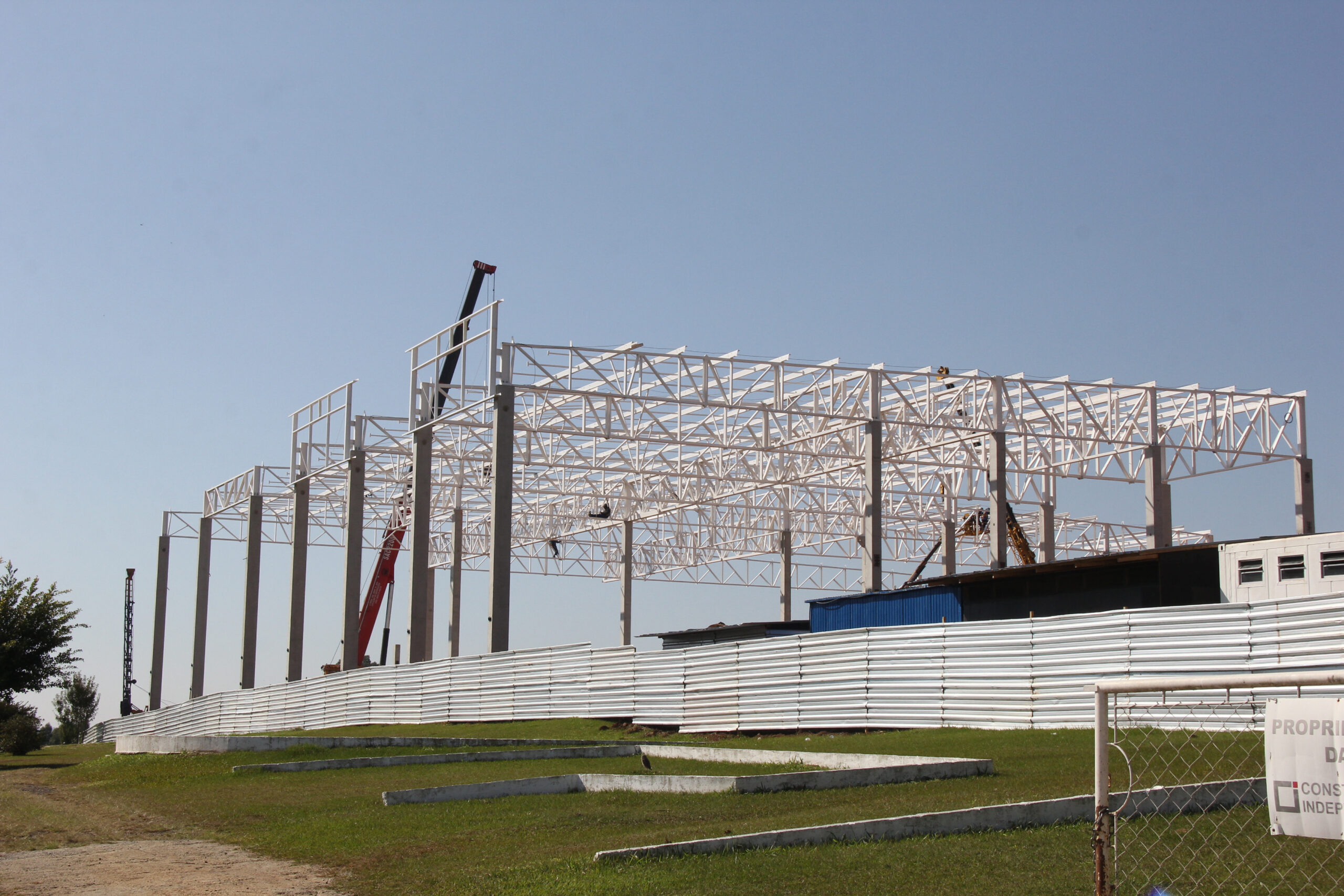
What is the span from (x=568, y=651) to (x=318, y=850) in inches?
840

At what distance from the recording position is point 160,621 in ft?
212

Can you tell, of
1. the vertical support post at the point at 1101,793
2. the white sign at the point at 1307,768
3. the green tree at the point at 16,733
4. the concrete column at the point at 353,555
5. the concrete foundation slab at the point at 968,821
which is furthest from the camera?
the concrete column at the point at 353,555

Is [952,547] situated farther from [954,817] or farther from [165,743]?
[954,817]

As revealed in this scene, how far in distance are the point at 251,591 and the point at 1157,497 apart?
37.2 metres

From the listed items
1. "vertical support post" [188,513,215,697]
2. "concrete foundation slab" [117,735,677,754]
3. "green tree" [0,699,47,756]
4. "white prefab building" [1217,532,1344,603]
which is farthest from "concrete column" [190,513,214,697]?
"white prefab building" [1217,532,1344,603]

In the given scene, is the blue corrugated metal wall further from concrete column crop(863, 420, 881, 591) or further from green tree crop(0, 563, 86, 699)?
green tree crop(0, 563, 86, 699)

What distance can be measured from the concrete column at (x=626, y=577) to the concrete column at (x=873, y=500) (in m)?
21.6

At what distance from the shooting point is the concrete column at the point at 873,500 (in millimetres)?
42000

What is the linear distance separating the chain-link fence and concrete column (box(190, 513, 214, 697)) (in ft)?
179

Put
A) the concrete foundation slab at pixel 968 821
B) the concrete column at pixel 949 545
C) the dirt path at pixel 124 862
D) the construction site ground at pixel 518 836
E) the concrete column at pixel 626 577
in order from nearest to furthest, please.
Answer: the construction site ground at pixel 518 836 < the concrete foundation slab at pixel 968 821 < the dirt path at pixel 124 862 < the concrete column at pixel 949 545 < the concrete column at pixel 626 577

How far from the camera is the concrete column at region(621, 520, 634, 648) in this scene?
207 feet

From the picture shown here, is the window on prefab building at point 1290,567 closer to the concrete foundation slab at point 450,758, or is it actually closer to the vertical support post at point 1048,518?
the concrete foundation slab at point 450,758

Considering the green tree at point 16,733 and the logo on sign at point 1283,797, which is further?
the green tree at point 16,733

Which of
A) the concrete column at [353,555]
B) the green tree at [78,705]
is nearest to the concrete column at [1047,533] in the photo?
the concrete column at [353,555]
